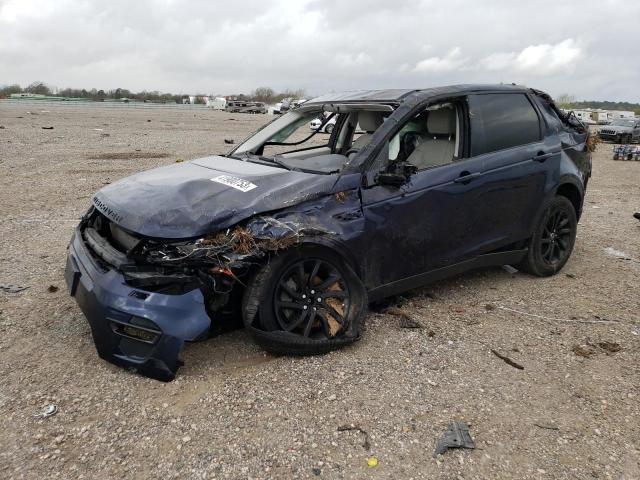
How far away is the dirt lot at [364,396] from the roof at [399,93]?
1.68 meters

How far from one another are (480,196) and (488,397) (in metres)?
1.71

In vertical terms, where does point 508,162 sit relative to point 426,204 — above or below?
above

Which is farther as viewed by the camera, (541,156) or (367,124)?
(541,156)

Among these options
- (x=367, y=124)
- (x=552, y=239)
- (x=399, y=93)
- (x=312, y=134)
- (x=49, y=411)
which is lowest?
(x=49, y=411)

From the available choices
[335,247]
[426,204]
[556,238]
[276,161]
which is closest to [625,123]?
[556,238]

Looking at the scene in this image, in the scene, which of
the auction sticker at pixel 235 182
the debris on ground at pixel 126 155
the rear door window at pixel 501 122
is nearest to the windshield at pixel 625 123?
the debris on ground at pixel 126 155

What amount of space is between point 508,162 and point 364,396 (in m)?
2.43

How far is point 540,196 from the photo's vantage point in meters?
4.77

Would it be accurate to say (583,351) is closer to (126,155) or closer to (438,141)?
(438,141)

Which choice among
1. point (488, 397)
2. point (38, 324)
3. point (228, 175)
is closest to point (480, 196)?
point (488, 397)

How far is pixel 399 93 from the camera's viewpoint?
4.24m

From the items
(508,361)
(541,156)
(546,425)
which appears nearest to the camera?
(546,425)

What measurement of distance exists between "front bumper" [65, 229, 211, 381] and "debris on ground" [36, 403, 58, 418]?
0.38 meters

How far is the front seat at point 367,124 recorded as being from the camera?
4191 mm
